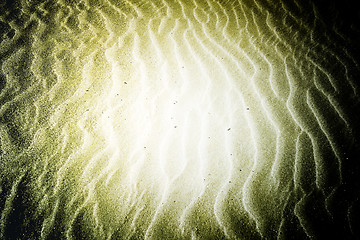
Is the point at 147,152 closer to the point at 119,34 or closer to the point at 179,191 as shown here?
the point at 179,191

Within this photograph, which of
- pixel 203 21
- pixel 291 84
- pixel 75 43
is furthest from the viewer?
pixel 203 21

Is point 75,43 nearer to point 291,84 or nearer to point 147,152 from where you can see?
point 147,152

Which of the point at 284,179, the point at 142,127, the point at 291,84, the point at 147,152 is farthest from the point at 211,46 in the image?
the point at 284,179

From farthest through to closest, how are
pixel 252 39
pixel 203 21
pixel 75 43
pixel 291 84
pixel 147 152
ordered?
pixel 203 21 < pixel 252 39 < pixel 75 43 < pixel 291 84 < pixel 147 152

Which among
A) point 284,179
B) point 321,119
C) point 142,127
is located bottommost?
point 284,179

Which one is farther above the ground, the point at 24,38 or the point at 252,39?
the point at 24,38

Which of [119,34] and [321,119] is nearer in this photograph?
[321,119]
